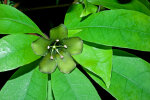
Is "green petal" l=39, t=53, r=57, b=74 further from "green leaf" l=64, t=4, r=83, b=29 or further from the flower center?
"green leaf" l=64, t=4, r=83, b=29

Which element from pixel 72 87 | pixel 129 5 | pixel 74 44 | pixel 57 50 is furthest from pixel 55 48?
pixel 129 5

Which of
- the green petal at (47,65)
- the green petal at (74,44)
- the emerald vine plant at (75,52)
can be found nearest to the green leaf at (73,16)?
the emerald vine plant at (75,52)

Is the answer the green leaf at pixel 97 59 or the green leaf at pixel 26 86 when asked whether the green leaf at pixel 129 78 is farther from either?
the green leaf at pixel 26 86

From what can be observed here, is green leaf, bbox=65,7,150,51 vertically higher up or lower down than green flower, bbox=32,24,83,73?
higher up

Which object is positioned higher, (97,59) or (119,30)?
(119,30)

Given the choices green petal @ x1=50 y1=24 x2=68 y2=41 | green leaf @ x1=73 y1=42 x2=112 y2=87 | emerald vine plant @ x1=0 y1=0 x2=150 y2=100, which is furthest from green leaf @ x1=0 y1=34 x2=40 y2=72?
green leaf @ x1=73 y1=42 x2=112 y2=87

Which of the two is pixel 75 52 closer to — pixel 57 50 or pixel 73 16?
pixel 57 50
